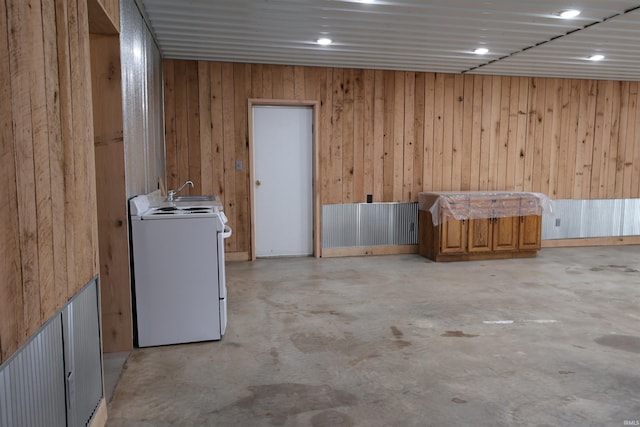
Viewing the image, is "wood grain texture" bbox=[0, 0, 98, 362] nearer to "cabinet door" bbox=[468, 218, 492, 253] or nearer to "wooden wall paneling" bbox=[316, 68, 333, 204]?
"wooden wall paneling" bbox=[316, 68, 333, 204]

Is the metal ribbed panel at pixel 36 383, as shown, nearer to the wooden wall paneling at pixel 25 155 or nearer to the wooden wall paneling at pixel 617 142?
the wooden wall paneling at pixel 25 155

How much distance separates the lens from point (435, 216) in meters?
5.74

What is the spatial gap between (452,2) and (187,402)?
11.5 ft

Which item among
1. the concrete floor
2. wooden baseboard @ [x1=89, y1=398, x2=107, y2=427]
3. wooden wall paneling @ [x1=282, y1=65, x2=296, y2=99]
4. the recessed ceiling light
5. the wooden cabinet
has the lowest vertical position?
the concrete floor

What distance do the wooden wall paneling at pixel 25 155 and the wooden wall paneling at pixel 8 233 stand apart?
25 millimetres

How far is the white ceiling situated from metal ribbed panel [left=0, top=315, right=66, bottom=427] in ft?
9.92

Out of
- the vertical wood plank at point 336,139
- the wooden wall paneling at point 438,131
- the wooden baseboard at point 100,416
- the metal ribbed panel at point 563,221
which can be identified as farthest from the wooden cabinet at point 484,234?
the wooden baseboard at point 100,416

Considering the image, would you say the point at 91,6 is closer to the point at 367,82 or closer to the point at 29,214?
the point at 29,214

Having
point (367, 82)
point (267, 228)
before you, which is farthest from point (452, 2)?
point (267, 228)

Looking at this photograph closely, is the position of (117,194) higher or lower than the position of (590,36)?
lower

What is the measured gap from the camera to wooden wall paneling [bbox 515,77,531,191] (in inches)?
258

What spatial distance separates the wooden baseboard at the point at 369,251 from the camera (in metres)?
6.09

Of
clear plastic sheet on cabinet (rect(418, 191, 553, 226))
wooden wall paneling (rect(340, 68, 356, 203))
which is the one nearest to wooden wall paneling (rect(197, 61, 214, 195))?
wooden wall paneling (rect(340, 68, 356, 203))

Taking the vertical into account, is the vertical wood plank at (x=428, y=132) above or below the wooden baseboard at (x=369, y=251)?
above
